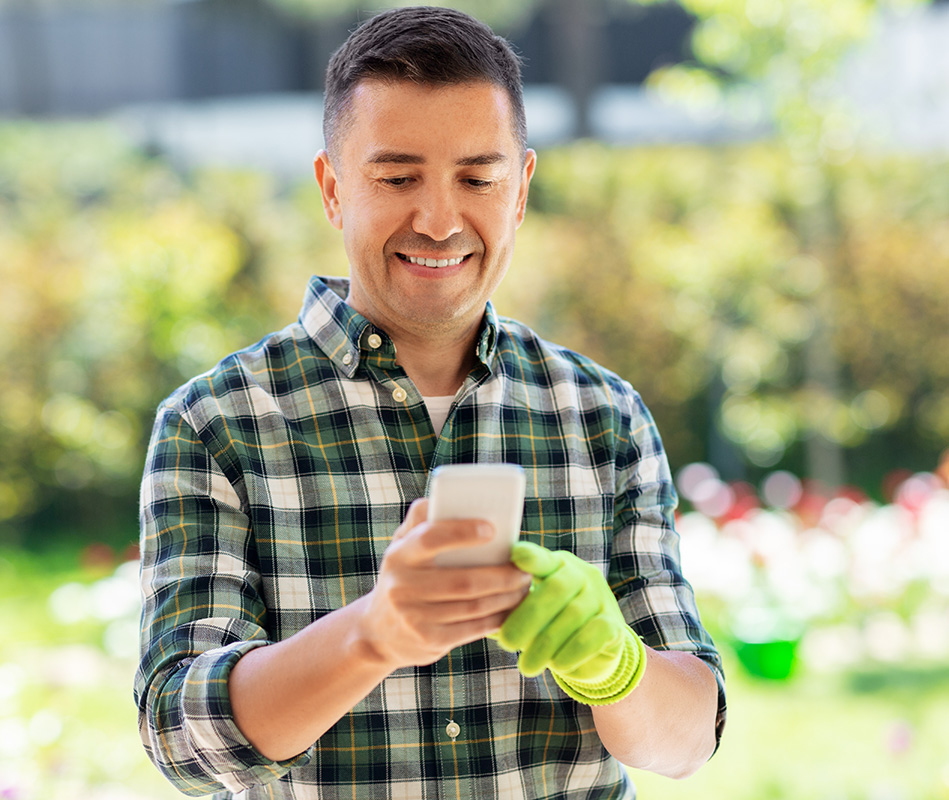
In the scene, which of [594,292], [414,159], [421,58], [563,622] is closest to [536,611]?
[563,622]

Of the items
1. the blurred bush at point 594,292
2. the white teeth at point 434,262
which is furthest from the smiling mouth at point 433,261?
the blurred bush at point 594,292

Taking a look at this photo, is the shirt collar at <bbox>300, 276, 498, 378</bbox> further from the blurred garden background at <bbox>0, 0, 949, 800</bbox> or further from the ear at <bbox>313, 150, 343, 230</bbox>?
the blurred garden background at <bbox>0, 0, 949, 800</bbox>

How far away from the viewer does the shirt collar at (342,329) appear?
135 centimetres

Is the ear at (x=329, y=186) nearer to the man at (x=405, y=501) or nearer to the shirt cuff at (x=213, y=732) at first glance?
the man at (x=405, y=501)

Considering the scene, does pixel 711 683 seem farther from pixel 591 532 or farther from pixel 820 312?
pixel 820 312

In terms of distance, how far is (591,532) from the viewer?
4.47ft

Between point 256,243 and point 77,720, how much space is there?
2521mm

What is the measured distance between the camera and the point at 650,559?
138 cm

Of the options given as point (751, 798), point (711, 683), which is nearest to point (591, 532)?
point (711, 683)

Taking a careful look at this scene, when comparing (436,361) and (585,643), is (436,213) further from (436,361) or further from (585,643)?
(585,643)

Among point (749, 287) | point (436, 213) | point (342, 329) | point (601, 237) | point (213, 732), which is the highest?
point (601, 237)

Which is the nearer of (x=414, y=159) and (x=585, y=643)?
(x=585, y=643)

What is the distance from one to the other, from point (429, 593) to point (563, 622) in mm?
162

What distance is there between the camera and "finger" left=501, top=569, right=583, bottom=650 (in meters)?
0.98
